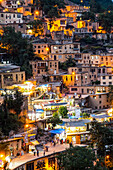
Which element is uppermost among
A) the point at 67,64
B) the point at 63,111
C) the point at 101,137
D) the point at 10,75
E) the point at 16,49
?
the point at 16,49

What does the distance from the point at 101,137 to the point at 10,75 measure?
51.4ft

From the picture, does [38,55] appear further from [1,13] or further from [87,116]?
[87,116]

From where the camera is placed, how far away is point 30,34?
182 feet

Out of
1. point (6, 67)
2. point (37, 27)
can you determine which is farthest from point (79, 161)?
point (37, 27)

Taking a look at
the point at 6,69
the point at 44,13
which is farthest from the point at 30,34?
the point at 6,69

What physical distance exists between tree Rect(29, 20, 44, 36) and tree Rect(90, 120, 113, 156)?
30.8m

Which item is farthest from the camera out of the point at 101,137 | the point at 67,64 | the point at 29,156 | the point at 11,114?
the point at 67,64

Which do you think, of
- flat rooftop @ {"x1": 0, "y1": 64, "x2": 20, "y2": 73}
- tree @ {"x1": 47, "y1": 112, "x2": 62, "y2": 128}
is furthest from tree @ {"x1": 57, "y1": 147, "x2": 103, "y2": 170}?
flat rooftop @ {"x1": 0, "y1": 64, "x2": 20, "y2": 73}

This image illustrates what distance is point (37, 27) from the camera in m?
56.2

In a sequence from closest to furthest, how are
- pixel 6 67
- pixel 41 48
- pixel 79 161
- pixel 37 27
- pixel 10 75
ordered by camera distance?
pixel 79 161
pixel 10 75
pixel 6 67
pixel 41 48
pixel 37 27

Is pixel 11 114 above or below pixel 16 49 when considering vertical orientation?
below

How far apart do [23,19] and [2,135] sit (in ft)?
113

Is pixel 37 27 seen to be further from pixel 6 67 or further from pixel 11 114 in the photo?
pixel 11 114

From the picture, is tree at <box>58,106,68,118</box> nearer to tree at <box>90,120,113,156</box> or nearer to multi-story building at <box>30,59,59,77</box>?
tree at <box>90,120,113,156</box>
